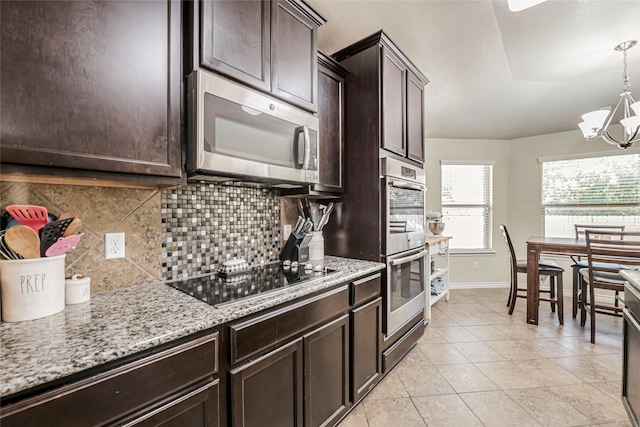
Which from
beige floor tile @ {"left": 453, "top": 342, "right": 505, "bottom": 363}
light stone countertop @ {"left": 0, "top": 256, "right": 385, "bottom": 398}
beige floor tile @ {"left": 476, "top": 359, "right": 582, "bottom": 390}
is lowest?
beige floor tile @ {"left": 476, "top": 359, "right": 582, "bottom": 390}

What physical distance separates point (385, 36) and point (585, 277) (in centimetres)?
308

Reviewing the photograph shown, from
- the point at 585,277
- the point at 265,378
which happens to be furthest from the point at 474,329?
the point at 265,378

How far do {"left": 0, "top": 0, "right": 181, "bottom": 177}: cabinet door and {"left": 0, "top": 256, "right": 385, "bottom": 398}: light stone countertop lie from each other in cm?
49

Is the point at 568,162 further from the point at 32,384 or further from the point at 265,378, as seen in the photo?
the point at 32,384

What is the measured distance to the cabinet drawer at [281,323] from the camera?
1.06 metres

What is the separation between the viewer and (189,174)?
1.23 m

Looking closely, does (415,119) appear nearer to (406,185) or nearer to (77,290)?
(406,185)

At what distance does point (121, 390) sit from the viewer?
76 centimetres

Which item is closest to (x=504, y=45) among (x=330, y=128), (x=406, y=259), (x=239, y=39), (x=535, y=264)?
(x=330, y=128)

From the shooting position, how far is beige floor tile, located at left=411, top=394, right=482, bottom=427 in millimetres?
1677

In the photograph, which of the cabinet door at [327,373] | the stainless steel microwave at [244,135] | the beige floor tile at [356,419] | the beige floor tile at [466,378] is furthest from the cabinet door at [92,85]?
the beige floor tile at [466,378]

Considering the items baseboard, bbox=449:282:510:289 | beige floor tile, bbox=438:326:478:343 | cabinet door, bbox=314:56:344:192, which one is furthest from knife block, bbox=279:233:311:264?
baseboard, bbox=449:282:510:289

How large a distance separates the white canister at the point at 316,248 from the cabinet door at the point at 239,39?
1003 millimetres

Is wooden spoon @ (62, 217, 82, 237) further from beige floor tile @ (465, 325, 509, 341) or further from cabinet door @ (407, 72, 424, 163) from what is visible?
beige floor tile @ (465, 325, 509, 341)
